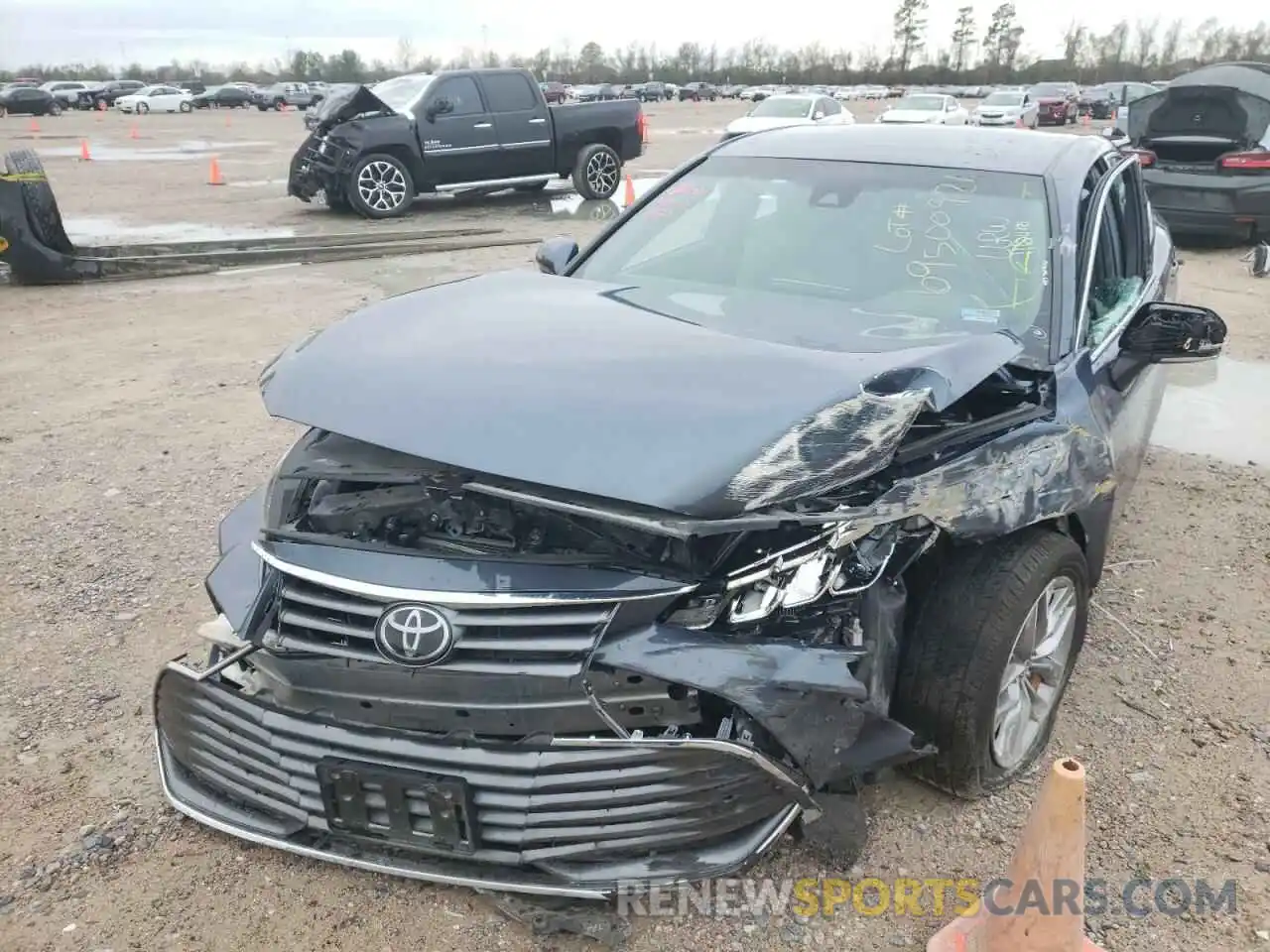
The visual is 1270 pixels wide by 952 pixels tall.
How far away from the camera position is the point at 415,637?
2.08 metres

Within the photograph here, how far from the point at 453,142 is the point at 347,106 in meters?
1.43

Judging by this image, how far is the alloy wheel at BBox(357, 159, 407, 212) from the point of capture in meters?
12.8

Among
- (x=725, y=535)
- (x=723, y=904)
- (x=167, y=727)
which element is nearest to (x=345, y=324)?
(x=167, y=727)

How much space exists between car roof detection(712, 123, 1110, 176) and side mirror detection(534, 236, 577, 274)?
0.78m

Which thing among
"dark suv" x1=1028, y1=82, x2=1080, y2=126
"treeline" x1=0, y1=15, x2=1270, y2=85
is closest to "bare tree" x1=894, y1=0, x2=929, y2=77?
"treeline" x1=0, y1=15, x2=1270, y2=85

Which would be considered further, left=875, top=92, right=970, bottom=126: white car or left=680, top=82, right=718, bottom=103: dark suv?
left=680, top=82, right=718, bottom=103: dark suv

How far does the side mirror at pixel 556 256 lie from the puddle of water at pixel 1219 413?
3597 millimetres

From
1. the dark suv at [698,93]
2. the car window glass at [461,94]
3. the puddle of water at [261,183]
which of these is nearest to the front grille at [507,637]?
the car window glass at [461,94]

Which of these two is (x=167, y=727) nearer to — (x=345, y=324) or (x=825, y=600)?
(x=345, y=324)

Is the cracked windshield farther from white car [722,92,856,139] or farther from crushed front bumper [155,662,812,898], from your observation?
white car [722,92,856,139]

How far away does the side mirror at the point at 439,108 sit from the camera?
13195 millimetres

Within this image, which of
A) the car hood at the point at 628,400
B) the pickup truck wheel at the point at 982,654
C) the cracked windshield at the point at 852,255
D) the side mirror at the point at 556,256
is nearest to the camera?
the car hood at the point at 628,400

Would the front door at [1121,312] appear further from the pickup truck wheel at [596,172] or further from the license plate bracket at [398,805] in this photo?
the pickup truck wheel at [596,172]

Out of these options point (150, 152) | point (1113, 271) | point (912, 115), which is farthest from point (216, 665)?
point (150, 152)
